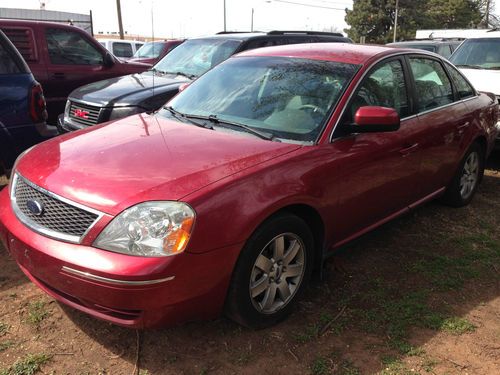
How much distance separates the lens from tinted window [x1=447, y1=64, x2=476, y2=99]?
4.70 meters

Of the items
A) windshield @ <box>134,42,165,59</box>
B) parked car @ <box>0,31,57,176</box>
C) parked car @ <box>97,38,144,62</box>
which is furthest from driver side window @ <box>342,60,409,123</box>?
parked car @ <box>97,38,144,62</box>

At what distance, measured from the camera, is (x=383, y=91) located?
12.1 ft

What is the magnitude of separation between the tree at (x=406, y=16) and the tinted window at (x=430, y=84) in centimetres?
4740

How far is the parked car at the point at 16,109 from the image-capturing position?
4262mm

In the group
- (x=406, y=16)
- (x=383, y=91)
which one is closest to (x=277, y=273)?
(x=383, y=91)

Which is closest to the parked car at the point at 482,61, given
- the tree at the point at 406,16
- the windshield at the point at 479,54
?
the windshield at the point at 479,54

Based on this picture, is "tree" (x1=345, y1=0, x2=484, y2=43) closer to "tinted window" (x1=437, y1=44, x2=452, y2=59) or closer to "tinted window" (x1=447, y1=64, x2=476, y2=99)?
"tinted window" (x1=437, y1=44, x2=452, y2=59)

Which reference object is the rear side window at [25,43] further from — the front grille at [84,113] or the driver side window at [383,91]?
the driver side window at [383,91]

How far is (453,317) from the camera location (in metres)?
3.12

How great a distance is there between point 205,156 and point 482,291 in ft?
7.37

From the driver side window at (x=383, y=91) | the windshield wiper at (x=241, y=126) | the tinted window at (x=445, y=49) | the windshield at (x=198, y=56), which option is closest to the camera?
the windshield wiper at (x=241, y=126)

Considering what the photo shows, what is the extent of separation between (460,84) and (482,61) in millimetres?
3323

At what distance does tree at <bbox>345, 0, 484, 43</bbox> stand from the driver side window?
48.2 m

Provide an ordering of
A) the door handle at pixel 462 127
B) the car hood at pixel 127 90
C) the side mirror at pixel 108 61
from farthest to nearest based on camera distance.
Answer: the side mirror at pixel 108 61 → the car hood at pixel 127 90 → the door handle at pixel 462 127
